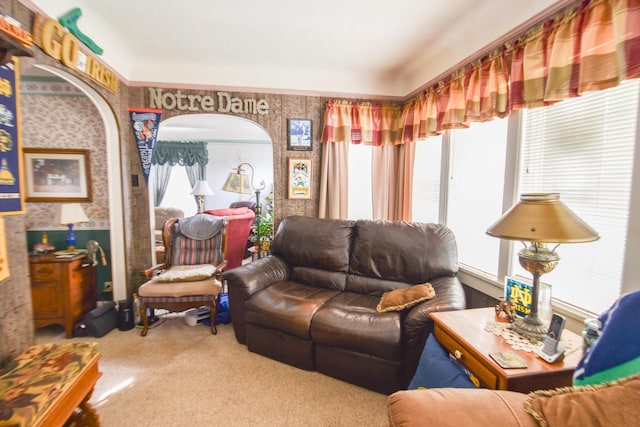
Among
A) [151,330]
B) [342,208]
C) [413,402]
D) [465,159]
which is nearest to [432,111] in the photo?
[465,159]

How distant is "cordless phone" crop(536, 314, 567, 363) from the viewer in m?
1.15

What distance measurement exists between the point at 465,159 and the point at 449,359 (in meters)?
1.72

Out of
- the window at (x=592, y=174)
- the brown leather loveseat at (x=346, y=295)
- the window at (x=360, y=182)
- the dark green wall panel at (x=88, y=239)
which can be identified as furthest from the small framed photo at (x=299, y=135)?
the dark green wall panel at (x=88, y=239)

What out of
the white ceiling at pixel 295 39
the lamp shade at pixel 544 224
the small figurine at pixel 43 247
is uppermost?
the white ceiling at pixel 295 39

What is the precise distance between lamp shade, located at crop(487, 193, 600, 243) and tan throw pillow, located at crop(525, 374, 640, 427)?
58 centimetres

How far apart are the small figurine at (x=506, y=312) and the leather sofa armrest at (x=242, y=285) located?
1.77m

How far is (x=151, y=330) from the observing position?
2705 mm

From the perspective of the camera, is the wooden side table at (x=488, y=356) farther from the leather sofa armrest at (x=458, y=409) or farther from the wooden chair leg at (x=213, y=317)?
the wooden chair leg at (x=213, y=317)

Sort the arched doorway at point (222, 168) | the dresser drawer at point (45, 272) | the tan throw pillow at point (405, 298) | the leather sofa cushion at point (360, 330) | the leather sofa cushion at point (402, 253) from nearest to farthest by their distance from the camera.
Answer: the leather sofa cushion at point (360, 330) < the tan throw pillow at point (405, 298) < the leather sofa cushion at point (402, 253) < the dresser drawer at point (45, 272) < the arched doorway at point (222, 168)

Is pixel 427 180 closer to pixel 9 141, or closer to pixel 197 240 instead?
pixel 197 240

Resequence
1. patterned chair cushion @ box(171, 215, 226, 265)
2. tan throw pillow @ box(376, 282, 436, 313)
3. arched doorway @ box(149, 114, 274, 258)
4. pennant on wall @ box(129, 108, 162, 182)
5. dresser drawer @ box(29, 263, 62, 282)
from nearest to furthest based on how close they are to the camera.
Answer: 1. tan throw pillow @ box(376, 282, 436, 313)
2. dresser drawer @ box(29, 263, 62, 282)
3. pennant on wall @ box(129, 108, 162, 182)
4. patterned chair cushion @ box(171, 215, 226, 265)
5. arched doorway @ box(149, 114, 274, 258)

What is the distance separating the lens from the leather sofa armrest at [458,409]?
0.74 m

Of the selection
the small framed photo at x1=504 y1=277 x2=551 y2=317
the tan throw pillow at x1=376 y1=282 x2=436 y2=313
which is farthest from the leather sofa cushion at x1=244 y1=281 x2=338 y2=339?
the small framed photo at x1=504 y1=277 x2=551 y2=317

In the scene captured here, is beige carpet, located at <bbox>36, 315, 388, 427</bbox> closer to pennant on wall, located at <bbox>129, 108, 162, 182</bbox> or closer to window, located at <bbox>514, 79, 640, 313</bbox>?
window, located at <bbox>514, 79, 640, 313</bbox>
